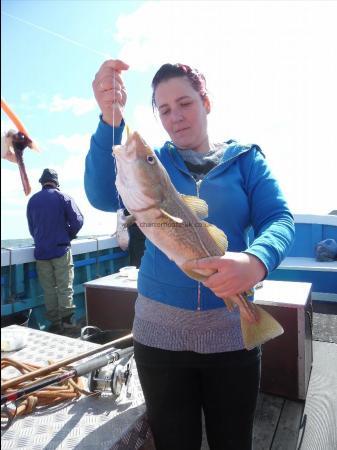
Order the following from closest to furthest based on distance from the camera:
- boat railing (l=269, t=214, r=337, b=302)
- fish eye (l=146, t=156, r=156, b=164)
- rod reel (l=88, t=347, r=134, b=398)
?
1. fish eye (l=146, t=156, r=156, b=164)
2. rod reel (l=88, t=347, r=134, b=398)
3. boat railing (l=269, t=214, r=337, b=302)

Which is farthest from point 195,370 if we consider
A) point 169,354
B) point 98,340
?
point 98,340

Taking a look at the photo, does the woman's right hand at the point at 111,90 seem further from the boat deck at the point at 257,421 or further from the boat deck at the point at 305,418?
the boat deck at the point at 305,418

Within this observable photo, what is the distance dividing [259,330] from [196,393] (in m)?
0.58

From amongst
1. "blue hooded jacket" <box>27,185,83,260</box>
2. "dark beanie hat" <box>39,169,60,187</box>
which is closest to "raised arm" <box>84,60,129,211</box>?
"dark beanie hat" <box>39,169,60,187</box>

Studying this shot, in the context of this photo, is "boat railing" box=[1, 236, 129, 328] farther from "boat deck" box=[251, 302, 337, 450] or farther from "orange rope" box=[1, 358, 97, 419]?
"boat deck" box=[251, 302, 337, 450]

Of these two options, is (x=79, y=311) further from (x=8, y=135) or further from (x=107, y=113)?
(x=8, y=135)

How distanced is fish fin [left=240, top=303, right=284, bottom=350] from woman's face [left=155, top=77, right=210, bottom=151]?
42.7 inches

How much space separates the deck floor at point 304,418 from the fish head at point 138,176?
2810mm

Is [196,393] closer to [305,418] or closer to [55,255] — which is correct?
[305,418]

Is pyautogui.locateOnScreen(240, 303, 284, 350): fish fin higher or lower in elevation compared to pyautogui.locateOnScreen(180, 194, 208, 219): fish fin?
lower

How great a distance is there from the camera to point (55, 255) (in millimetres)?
6234

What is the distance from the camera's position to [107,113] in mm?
1885

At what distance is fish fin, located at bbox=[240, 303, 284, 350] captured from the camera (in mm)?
1725

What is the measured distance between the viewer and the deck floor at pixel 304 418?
3.31m
